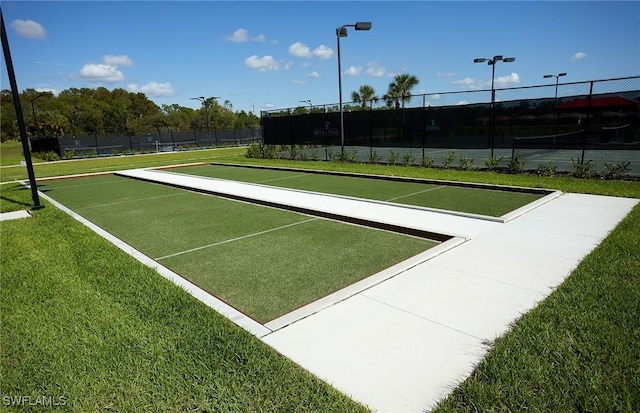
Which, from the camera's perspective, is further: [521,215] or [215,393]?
[521,215]

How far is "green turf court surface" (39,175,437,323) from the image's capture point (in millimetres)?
4230

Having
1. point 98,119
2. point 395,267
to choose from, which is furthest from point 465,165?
point 98,119

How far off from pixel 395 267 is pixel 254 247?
2.30 m

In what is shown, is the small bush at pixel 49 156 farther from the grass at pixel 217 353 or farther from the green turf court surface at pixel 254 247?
the grass at pixel 217 353

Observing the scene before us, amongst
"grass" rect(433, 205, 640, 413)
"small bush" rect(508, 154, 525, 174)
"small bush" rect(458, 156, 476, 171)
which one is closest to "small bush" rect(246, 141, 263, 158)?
"small bush" rect(458, 156, 476, 171)

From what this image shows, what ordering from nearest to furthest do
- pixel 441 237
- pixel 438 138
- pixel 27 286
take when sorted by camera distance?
pixel 27 286, pixel 441 237, pixel 438 138

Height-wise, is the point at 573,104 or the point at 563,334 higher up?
the point at 573,104

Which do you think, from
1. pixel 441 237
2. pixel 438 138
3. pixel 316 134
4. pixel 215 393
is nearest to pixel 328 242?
pixel 441 237

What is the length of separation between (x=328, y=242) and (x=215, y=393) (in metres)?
3.59

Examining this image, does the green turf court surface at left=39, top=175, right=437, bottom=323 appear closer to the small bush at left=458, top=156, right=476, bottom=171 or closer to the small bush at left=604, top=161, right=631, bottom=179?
the small bush at left=458, top=156, right=476, bottom=171

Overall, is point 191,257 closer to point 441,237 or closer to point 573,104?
point 441,237

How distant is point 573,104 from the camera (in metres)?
12.8

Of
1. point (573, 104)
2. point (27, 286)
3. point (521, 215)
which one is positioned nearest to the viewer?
point (27, 286)

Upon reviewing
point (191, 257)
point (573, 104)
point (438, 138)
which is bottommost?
point (191, 257)
